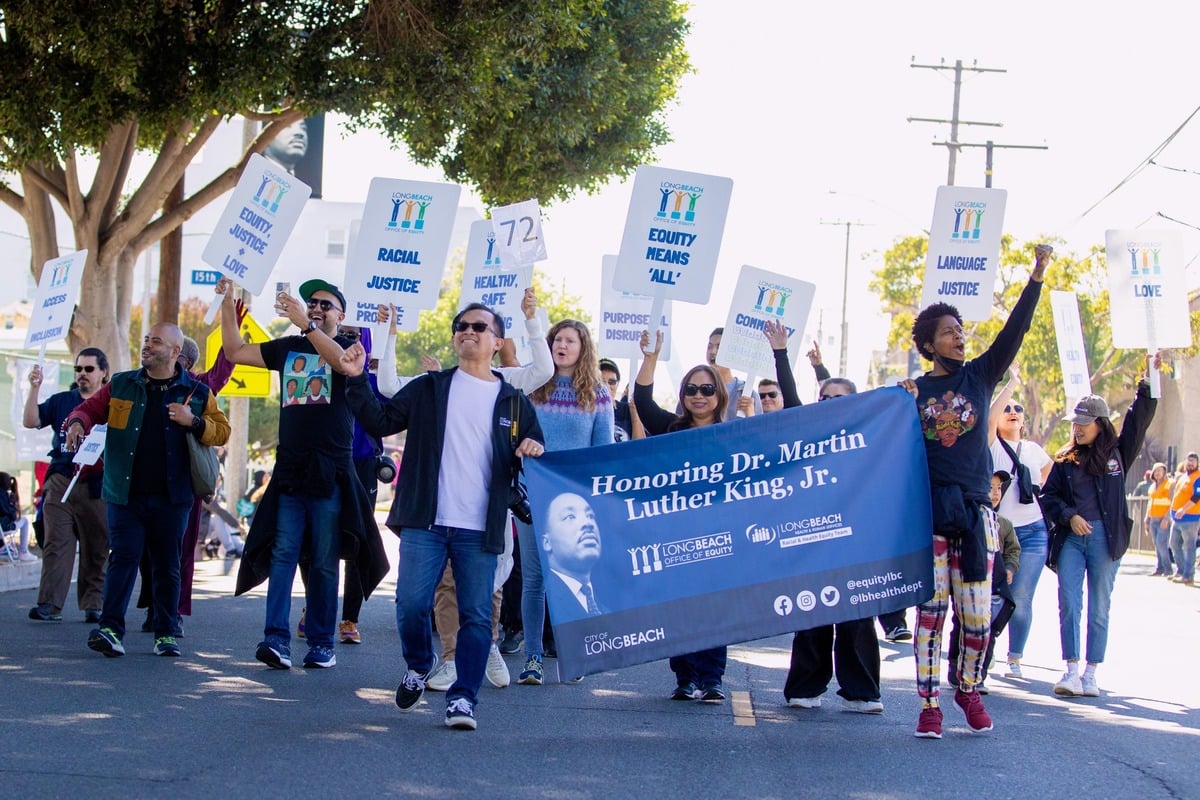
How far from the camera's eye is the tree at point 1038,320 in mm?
43656

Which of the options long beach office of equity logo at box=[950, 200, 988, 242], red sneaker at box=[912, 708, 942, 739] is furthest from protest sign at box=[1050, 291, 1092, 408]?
red sneaker at box=[912, 708, 942, 739]

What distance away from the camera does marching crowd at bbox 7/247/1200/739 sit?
7660 mm

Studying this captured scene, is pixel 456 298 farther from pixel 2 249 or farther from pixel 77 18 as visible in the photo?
pixel 77 18

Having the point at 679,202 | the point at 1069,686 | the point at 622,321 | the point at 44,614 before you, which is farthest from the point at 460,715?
the point at 622,321

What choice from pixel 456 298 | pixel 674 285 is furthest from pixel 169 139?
pixel 456 298

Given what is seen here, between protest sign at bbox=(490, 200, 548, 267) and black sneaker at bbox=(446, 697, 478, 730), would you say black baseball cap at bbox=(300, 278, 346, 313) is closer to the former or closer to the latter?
protest sign at bbox=(490, 200, 548, 267)

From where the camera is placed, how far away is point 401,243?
1292 cm

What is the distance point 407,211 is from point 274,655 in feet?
15.3

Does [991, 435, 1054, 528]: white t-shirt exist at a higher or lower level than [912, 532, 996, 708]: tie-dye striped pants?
higher

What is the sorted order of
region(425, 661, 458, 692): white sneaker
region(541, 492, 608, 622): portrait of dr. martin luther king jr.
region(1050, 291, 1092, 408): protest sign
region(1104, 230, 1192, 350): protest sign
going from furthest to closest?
region(1050, 291, 1092, 408): protest sign < region(1104, 230, 1192, 350): protest sign < region(425, 661, 458, 692): white sneaker < region(541, 492, 608, 622): portrait of dr. martin luther king jr.

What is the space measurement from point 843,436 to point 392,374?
2.29 m

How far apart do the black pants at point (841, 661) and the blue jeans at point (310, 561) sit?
272 cm

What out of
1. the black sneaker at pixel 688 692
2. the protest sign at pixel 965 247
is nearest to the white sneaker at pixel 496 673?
the black sneaker at pixel 688 692

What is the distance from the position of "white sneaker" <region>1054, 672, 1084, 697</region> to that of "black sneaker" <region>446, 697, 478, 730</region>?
14.0 ft
